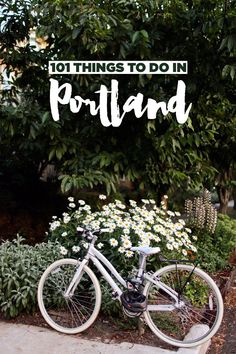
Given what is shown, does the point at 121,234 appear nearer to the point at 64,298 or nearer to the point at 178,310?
the point at 64,298

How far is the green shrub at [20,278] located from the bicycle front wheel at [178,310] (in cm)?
94

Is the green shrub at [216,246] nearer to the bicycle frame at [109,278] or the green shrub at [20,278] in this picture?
the bicycle frame at [109,278]

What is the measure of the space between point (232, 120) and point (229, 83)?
Result: 2.74ft

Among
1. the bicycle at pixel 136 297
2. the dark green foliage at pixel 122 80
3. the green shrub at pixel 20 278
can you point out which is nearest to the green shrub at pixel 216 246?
the dark green foliage at pixel 122 80

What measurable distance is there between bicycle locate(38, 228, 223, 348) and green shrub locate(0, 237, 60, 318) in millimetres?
119

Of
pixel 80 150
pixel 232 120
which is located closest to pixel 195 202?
pixel 232 120

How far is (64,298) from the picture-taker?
374 centimetres

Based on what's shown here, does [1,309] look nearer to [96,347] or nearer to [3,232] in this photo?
[96,347]

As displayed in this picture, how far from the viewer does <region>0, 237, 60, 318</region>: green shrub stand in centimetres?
371

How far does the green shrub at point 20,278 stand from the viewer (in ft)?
12.2

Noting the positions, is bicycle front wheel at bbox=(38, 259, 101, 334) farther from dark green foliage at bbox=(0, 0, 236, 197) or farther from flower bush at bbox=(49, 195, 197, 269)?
dark green foliage at bbox=(0, 0, 236, 197)

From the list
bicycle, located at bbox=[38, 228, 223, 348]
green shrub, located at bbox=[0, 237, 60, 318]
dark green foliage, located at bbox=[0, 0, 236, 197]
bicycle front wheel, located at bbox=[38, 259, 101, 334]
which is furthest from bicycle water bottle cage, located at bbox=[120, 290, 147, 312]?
dark green foliage, located at bbox=[0, 0, 236, 197]

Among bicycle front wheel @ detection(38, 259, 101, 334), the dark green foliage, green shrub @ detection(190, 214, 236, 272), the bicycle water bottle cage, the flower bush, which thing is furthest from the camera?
green shrub @ detection(190, 214, 236, 272)

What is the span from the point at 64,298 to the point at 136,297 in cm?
65
